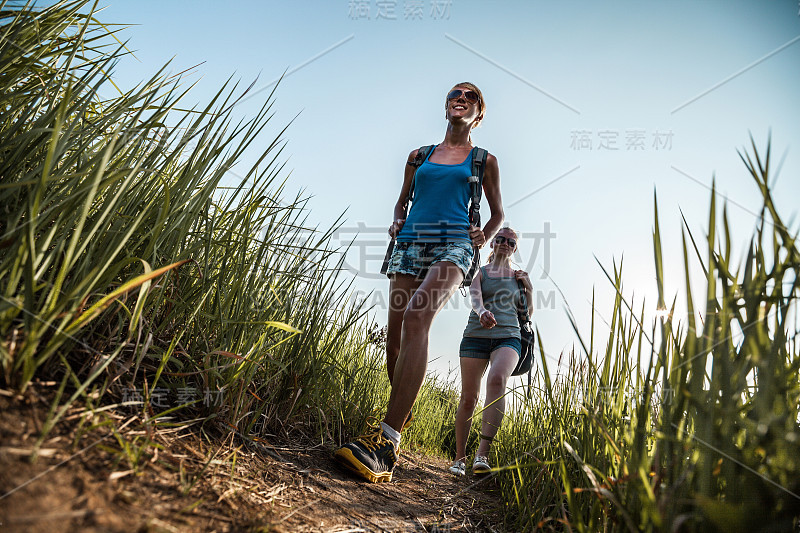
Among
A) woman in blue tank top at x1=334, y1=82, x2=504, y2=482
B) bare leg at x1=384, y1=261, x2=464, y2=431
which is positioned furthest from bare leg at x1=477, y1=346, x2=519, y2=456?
bare leg at x1=384, y1=261, x2=464, y2=431

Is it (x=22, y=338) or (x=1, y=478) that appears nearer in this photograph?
(x=1, y=478)

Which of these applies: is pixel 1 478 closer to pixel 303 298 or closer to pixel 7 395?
pixel 7 395

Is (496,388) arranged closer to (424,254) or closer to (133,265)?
(424,254)

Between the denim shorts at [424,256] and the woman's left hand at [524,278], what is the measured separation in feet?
3.62

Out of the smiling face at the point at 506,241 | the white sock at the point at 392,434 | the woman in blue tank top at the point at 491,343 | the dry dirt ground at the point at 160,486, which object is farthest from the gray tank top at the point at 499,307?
the dry dirt ground at the point at 160,486

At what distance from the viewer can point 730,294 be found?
78cm

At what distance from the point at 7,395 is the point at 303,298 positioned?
1.18m

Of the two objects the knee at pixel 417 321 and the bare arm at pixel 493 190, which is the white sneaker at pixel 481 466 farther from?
the bare arm at pixel 493 190

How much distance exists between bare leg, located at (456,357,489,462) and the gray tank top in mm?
199

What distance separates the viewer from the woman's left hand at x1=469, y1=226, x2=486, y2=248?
2.42m

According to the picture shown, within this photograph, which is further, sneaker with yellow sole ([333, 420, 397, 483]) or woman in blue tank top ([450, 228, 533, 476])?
woman in blue tank top ([450, 228, 533, 476])

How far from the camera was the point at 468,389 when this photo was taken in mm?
3057

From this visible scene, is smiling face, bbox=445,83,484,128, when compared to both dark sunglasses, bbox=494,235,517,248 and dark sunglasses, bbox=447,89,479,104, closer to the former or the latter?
dark sunglasses, bbox=447,89,479,104

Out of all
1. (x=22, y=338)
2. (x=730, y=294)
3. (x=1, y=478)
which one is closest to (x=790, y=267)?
(x=730, y=294)
